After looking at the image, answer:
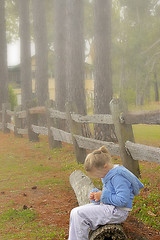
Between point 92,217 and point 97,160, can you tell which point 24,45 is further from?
point 92,217

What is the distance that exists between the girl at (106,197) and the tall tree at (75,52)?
985 centimetres

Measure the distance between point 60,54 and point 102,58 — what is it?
17.0 feet

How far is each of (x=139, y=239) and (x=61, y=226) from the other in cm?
118

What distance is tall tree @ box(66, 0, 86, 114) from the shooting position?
13.6 metres

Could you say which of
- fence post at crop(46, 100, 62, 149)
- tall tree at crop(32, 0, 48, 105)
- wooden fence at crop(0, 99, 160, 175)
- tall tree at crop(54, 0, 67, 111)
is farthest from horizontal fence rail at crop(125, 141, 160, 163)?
tall tree at crop(32, 0, 48, 105)

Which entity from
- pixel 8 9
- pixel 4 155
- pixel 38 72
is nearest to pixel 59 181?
pixel 4 155

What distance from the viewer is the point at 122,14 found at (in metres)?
46.0

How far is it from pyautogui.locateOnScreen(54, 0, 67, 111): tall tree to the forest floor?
6065mm

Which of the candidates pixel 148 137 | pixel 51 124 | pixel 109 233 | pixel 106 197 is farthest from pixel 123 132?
pixel 148 137

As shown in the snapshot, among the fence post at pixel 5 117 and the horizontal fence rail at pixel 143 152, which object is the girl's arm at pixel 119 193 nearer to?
the horizontal fence rail at pixel 143 152

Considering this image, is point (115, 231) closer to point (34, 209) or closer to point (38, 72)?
point (34, 209)

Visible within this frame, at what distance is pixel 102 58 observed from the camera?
1283 centimetres

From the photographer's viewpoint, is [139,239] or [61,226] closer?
[139,239]

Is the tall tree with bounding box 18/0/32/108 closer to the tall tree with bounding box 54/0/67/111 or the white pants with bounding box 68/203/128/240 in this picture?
the tall tree with bounding box 54/0/67/111
